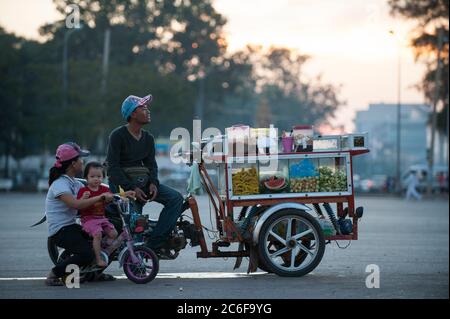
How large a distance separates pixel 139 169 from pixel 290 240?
174 centimetres

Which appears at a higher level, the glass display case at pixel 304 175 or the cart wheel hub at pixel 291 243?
the glass display case at pixel 304 175

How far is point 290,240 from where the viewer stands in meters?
11.1

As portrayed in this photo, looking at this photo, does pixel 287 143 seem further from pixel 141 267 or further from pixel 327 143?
pixel 141 267

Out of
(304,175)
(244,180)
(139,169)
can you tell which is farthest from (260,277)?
(139,169)

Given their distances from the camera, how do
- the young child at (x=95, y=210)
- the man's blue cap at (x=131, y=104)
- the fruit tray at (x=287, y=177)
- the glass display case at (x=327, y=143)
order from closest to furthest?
the young child at (x=95, y=210)
the man's blue cap at (x=131, y=104)
the fruit tray at (x=287, y=177)
the glass display case at (x=327, y=143)

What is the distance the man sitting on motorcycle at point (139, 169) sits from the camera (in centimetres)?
1074

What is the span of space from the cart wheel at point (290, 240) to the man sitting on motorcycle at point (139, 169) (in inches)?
38.4

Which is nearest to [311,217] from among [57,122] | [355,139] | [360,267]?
[355,139]

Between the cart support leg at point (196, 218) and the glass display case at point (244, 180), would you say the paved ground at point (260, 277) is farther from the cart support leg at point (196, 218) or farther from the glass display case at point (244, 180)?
the glass display case at point (244, 180)

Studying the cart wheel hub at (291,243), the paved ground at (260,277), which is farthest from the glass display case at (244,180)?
the paved ground at (260,277)

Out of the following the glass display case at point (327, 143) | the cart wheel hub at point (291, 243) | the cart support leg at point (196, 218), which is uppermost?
the glass display case at point (327, 143)
